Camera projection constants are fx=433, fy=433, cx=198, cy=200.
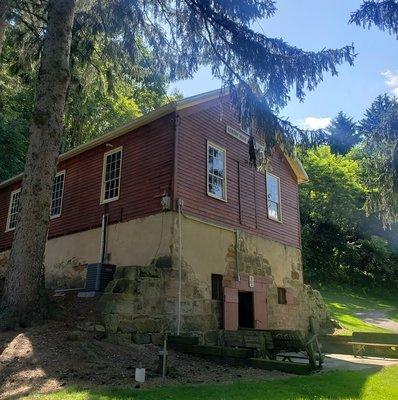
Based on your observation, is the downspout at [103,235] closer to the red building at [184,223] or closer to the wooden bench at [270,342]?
the red building at [184,223]

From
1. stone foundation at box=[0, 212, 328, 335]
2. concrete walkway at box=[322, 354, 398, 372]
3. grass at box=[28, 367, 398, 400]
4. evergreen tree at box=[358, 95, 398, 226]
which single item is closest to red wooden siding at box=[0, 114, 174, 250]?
stone foundation at box=[0, 212, 328, 335]

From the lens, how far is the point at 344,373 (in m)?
8.38

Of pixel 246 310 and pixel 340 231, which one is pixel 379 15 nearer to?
pixel 246 310

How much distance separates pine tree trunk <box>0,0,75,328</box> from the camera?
29.0 feet

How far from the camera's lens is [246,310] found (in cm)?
1352

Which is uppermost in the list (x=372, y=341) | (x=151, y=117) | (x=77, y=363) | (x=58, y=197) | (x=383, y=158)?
(x=151, y=117)

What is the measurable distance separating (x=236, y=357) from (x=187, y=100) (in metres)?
7.14

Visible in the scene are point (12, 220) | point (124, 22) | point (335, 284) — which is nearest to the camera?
point (124, 22)

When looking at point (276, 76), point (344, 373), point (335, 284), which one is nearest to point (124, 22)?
point (276, 76)

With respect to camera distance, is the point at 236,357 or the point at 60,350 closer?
the point at 60,350

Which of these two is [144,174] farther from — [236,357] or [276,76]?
[236,357]

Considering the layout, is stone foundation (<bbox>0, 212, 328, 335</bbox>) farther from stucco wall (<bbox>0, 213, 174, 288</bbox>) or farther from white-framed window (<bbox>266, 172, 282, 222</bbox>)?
white-framed window (<bbox>266, 172, 282, 222</bbox>)

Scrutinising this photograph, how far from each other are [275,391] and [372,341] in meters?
6.60

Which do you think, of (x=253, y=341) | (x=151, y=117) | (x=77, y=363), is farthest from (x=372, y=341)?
(x=151, y=117)
